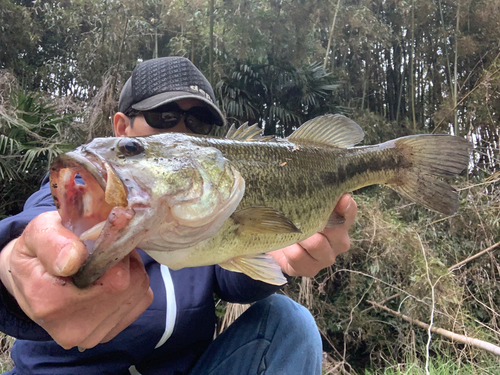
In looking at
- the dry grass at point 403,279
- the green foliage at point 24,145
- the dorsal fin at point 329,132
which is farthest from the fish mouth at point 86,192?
the green foliage at point 24,145

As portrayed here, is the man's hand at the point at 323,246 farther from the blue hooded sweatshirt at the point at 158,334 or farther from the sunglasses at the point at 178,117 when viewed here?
the sunglasses at the point at 178,117

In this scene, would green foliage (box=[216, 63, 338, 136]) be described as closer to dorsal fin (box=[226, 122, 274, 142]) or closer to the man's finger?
dorsal fin (box=[226, 122, 274, 142])

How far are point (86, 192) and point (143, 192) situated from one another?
11 centimetres

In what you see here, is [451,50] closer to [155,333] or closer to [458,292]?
[458,292]

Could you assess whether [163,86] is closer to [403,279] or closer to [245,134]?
[245,134]

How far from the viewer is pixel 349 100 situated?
7.47 metres

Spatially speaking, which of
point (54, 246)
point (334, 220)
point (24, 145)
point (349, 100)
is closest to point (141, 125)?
point (334, 220)

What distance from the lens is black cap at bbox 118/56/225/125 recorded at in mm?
1611

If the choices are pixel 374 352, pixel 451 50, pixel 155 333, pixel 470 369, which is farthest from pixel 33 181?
pixel 451 50

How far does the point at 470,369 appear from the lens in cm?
256

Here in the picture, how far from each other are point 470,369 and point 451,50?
21.5 ft

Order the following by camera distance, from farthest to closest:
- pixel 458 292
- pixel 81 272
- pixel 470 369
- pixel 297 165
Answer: pixel 458 292 < pixel 470 369 < pixel 297 165 < pixel 81 272

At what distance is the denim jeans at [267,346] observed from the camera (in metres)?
1.37

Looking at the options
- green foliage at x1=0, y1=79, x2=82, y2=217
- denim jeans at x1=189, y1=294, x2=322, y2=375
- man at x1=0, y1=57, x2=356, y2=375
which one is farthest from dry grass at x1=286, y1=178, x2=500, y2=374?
green foliage at x1=0, y1=79, x2=82, y2=217
